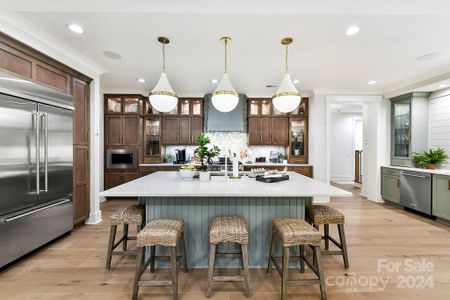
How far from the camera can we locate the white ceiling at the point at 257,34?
216cm

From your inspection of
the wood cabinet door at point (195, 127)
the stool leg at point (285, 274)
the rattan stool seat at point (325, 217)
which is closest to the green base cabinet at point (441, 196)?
the rattan stool seat at point (325, 217)

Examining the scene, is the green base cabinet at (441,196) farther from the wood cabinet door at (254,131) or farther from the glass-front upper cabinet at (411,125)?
the wood cabinet door at (254,131)

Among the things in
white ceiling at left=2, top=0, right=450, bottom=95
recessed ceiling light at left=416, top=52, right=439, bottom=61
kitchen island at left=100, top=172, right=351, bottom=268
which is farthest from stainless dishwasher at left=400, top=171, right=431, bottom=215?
kitchen island at left=100, top=172, right=351, bottom=268

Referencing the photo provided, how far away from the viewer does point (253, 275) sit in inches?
86.4

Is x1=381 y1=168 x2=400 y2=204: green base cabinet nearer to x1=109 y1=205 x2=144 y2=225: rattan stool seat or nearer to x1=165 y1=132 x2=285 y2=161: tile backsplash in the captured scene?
x1=165 y1=132 x2=285 y2=161: tile backsplash

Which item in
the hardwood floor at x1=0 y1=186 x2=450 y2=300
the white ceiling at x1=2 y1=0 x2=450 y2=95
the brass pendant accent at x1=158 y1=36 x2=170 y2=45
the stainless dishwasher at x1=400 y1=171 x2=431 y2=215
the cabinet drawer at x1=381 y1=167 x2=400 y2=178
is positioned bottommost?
the hardwood floor at x1=0 y1=186 x2=450 y2=300

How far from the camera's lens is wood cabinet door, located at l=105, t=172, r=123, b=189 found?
506cm

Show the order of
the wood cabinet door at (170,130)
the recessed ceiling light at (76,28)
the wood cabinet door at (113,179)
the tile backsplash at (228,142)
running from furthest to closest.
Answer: the tile backsplash at (228,142) < the wood cabinet door at (170,130) < the wood cabinet door at (113,179) < the recessed ceiling light at (76,28)

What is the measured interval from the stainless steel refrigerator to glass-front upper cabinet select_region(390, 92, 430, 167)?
632 centimetres

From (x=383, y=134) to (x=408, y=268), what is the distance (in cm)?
371

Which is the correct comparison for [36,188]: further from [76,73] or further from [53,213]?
[76,73]

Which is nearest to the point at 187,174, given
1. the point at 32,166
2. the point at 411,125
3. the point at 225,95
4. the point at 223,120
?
the point at 225,95

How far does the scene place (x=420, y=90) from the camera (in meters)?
4.38

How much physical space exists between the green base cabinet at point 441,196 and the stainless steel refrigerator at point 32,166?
5.97 metres
